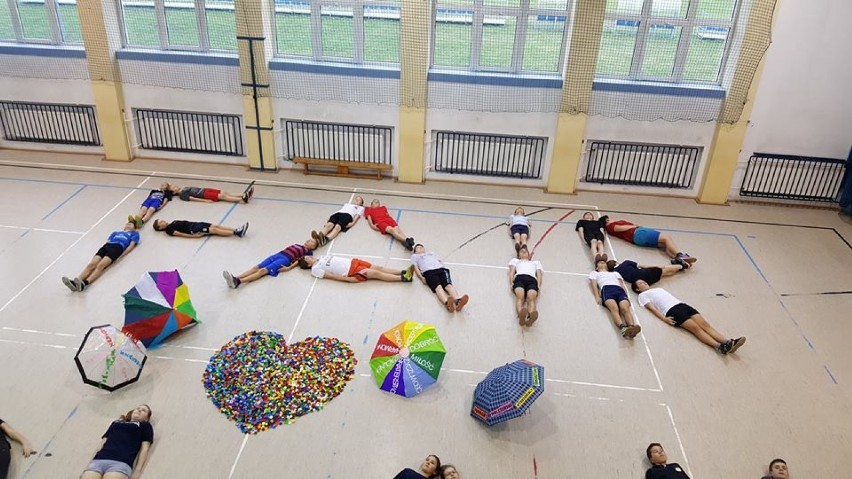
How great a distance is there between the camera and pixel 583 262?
31.1ft

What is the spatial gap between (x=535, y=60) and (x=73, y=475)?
9640mm

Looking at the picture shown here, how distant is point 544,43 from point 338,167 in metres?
4.65

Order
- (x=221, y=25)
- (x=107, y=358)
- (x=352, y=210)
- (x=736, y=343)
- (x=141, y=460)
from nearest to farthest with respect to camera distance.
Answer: (x=141, y=460) → (x=107, y=358) → (x=736, y=343) → (x=352, y=210) → (x=221, y=25)

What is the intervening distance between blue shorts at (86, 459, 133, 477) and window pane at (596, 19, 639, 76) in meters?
9.76

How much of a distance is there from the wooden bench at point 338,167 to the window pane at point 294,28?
6.78 ft

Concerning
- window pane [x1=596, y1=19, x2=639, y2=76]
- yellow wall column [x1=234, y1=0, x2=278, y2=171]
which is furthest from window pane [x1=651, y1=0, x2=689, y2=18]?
yellow wall column [x1=234, y1=0, x2=278, y2=171]

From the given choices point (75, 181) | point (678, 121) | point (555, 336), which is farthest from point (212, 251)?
point (678, 121)

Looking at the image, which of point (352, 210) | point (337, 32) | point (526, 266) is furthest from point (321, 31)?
point (526, 266)

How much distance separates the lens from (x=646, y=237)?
9.90m

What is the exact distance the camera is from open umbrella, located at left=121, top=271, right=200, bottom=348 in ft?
22.4

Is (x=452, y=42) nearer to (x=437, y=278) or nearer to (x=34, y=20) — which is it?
(x=437, y=278)

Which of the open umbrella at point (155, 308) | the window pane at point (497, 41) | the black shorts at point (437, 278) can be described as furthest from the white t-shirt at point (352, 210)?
the window pane at point (497, 41)

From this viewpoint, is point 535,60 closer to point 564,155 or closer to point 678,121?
point 564,155

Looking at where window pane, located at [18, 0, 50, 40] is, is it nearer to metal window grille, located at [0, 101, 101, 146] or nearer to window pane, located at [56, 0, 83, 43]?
window pane, located at [56, 0, 83, 43]
